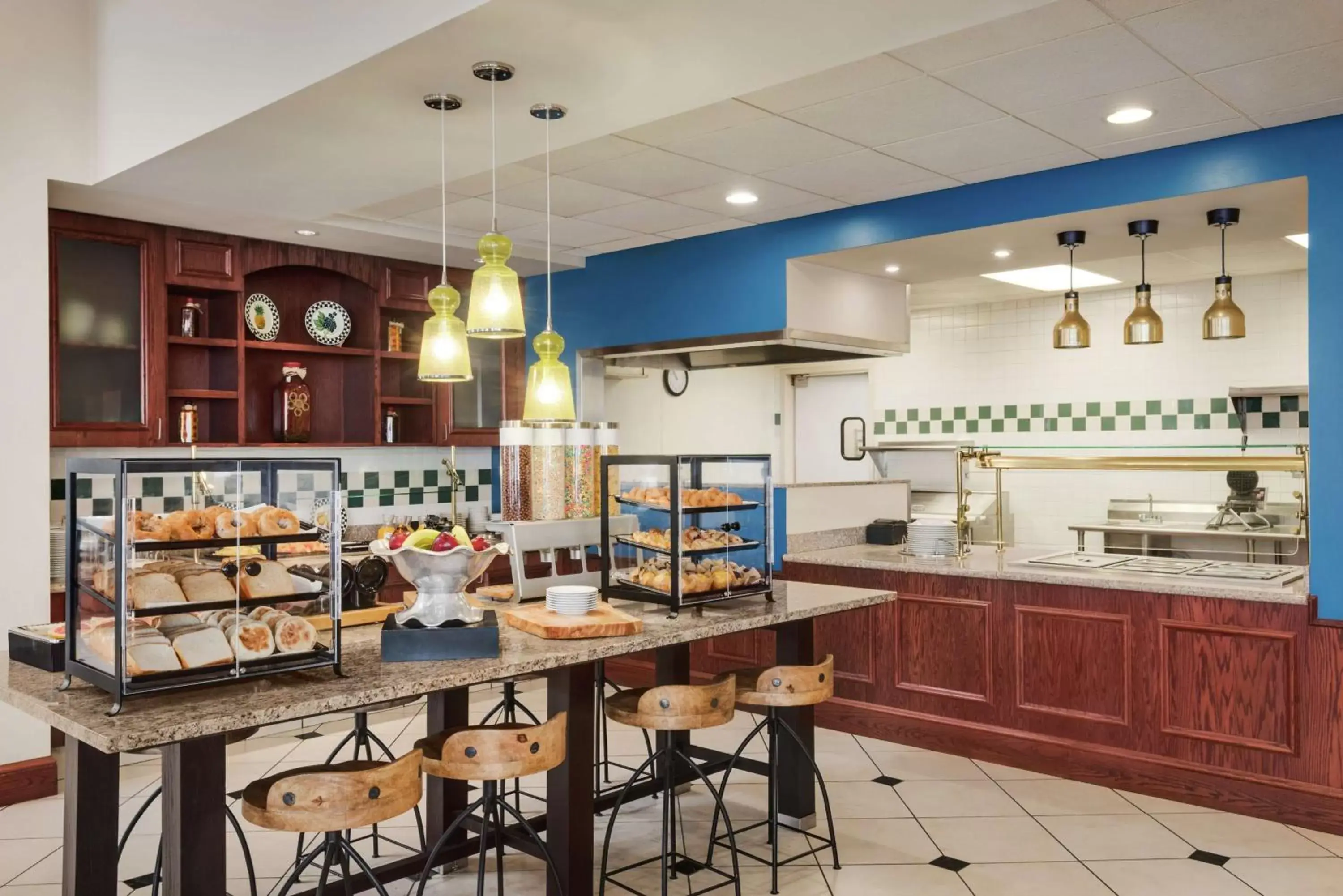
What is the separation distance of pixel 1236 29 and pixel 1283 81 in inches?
20.7

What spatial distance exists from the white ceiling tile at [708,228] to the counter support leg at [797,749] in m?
2.26

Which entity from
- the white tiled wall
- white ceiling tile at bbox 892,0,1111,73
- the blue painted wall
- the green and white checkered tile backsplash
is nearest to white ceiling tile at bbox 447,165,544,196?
the blue painted wall

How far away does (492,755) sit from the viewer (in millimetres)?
2574

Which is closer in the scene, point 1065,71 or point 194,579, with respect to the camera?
point 194,579

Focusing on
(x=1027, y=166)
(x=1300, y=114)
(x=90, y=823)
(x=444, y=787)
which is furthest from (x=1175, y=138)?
(x=90, y=823)

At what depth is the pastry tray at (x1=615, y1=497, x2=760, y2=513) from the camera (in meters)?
3.38

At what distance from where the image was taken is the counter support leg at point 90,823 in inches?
97.7

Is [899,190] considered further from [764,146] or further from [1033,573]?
[1033,573]

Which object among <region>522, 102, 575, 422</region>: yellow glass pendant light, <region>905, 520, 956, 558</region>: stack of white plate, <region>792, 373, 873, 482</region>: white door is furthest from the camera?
<region>792, 373, 873, 482</region>: white door

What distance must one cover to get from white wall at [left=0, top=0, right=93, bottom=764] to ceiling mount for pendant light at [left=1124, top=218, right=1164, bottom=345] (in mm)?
4402

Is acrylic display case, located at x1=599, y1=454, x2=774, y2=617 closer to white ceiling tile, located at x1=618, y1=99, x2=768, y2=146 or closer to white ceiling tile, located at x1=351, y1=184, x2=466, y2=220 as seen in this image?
white ceiling tile, located at x1=618, y1=99, x2=768, y2=146

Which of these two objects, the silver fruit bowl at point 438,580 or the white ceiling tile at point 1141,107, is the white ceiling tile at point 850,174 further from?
the silver fruit bowl at point 438,580

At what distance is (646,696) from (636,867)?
0.76m

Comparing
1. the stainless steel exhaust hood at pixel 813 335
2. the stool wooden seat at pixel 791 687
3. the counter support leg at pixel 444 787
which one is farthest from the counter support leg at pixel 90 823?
the stainless steel exhaust hood at pixel 813 335
